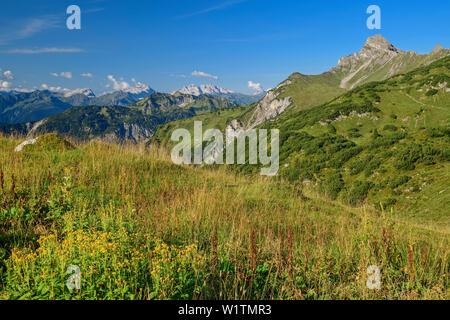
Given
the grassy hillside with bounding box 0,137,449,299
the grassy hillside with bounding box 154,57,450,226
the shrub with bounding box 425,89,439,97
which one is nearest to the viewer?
the grassy hillside with bounding box 0,137,449,299

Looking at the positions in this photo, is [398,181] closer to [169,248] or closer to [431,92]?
[431,92]

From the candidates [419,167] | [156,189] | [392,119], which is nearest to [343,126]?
[392,119]

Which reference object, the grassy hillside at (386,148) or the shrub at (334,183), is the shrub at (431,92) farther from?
the shrub at (334,183)

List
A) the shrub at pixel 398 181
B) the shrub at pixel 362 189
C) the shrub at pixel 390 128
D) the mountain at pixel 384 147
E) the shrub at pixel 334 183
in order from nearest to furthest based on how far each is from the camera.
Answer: the mountain at pixel 384 147, the shrub at pixel 398 181, the shrub at pixel 362 189, the shrub at pixel 334 183, the shrub at pixel 390 128

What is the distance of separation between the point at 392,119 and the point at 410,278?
113578 millimetres

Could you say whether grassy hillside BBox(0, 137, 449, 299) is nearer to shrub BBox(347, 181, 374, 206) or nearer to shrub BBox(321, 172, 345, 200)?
shrub BBox(347, 181, 374, 206)

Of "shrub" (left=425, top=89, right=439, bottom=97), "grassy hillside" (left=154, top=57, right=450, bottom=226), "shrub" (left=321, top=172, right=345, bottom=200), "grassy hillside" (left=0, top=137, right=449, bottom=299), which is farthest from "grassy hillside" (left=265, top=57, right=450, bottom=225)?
"grassy hillside" (left=0, top=137, right=449, bottom=299)

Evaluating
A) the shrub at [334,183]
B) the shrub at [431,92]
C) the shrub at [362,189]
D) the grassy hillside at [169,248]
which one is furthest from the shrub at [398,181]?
the grassy hillside at [169,248]

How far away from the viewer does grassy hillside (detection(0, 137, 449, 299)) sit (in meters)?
3.65

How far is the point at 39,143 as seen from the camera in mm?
12766

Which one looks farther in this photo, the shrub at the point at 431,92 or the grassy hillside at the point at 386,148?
the shrub at the point at 431,92

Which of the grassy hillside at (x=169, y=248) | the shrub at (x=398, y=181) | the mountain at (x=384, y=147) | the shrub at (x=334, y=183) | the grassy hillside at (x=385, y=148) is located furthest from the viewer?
the shrub at (x=334, y=183)

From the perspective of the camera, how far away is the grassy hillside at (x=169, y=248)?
3.65m
